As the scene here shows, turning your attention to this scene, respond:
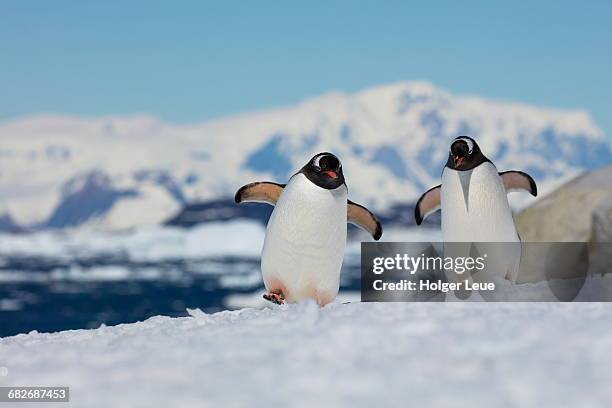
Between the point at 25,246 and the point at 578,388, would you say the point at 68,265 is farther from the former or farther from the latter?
the point at 578,388

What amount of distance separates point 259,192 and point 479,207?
1505 millimetres

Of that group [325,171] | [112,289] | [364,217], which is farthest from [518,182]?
[112,289]

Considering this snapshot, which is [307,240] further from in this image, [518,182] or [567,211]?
[567,211]

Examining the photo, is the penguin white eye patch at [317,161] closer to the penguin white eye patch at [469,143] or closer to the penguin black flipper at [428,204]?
the penguin white eye patch at [469,143]

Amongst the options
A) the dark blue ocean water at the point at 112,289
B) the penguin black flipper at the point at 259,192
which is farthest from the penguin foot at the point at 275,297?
the dark blue ocean water at the point at 112,289

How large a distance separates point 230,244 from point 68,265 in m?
22.1

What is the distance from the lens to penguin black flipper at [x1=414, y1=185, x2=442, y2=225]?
6.01m

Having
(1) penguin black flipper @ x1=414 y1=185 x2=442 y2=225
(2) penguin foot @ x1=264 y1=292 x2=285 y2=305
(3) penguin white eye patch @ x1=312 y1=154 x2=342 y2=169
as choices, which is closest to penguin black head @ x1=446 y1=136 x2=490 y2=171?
(1) penguin black flipper @ x1=414 y1=185 x2=442 y2=225

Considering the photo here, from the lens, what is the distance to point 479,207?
554cm

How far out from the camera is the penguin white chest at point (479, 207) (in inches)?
218

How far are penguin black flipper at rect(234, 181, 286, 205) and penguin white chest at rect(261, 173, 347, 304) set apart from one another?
0.35 meters

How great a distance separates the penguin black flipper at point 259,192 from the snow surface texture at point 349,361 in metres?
1.67

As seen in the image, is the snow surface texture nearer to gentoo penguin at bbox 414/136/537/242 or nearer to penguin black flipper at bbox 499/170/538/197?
gentoo penguin at bbox 414/136/537/242

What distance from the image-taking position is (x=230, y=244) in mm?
113438
